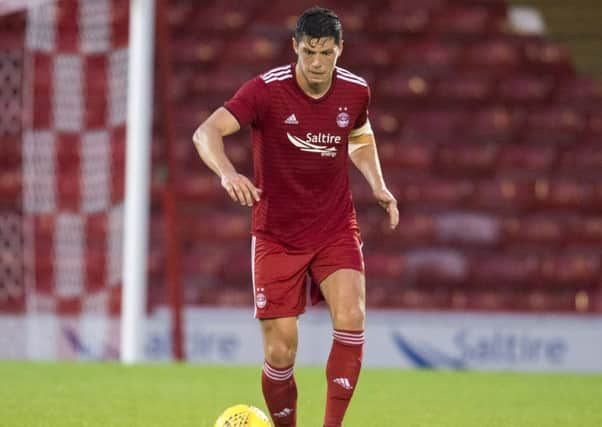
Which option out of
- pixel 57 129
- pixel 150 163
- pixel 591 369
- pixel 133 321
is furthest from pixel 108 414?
pixel 150 163

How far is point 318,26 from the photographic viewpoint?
4.48 metres

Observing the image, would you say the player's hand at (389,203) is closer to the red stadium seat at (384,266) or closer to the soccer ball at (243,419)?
the soccer ball at (243,419)

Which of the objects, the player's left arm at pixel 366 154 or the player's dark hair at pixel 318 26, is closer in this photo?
the player's dark hair at pixel 318 26

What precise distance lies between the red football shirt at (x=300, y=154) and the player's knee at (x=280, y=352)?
36cm

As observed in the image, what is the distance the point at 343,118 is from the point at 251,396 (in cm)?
237

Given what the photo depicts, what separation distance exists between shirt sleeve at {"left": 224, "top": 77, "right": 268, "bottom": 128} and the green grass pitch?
140 cm

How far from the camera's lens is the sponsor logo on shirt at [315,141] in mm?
4719

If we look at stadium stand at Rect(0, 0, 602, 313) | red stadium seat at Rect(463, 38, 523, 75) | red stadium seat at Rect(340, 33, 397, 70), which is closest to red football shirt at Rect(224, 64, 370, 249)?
stadium stand at Rect(0, 0, 602, 313)

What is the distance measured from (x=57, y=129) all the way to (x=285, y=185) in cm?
474

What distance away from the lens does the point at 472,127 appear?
13.2m

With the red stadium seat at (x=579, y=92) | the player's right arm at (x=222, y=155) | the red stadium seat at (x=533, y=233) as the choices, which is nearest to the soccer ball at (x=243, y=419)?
the player's right arm at (x=222, y=155)

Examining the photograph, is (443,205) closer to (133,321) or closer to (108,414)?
(133,321)

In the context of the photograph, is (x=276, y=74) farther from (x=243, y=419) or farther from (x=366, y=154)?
(x=243, y=419)

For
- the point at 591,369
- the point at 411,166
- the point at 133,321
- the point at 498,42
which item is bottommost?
the point at 591,369
